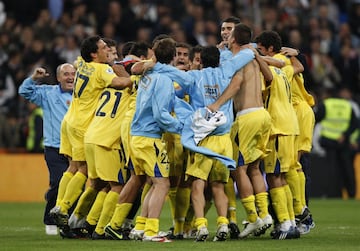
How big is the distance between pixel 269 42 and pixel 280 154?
1485mm

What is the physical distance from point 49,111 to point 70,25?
10.5 m

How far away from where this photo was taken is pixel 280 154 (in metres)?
14.2

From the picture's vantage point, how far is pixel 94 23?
26516mm

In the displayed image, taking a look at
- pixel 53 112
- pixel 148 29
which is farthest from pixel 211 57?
pixel 148 29

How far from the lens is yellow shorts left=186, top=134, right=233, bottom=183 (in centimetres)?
1345

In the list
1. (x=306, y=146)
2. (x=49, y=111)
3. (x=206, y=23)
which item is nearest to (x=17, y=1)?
(x=206, y=23)

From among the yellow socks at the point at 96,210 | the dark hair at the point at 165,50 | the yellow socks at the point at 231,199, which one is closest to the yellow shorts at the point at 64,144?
the yellow socks at the point at 96,210

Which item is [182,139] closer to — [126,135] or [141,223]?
[126,135]

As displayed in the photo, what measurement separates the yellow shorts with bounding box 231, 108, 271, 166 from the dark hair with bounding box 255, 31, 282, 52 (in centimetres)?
107

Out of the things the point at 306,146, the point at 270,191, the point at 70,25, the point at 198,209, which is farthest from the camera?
the point at 70,25

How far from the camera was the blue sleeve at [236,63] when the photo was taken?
44.6 ft

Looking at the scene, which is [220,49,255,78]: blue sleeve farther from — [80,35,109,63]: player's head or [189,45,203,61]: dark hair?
[80,35,109,63]: player's head

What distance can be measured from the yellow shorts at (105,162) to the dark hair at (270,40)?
2375 millimetres

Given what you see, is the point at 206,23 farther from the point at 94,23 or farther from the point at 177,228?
the point at 177,228
